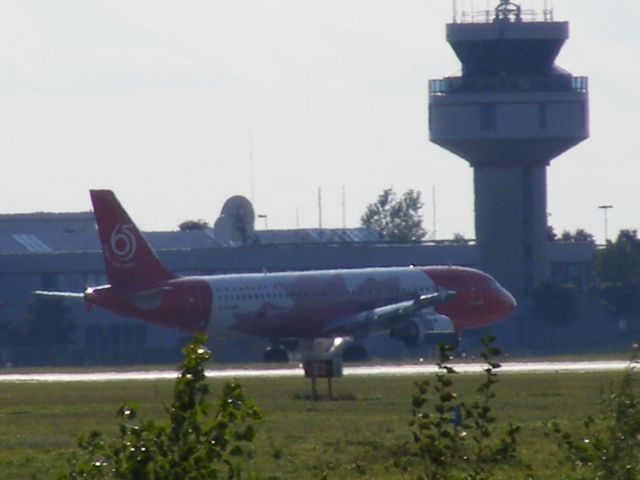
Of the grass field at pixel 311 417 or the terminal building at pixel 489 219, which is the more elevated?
the terminal building at pixel 489 219

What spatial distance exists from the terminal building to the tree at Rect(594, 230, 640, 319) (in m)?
1.55

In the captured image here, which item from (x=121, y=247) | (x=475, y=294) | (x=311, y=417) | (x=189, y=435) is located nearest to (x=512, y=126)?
(x=475, y=294)

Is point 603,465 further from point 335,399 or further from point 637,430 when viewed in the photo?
point 335,399

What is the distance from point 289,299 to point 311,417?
1538 inches

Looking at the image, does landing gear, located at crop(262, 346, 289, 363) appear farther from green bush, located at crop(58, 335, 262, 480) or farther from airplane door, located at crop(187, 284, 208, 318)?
green bush, located at crop(58, 335, 262, 480)

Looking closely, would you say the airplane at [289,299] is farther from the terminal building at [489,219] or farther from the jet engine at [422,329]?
the terminal building at [489,219]

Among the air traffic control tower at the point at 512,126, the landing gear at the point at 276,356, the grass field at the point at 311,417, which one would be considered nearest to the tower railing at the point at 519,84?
the air traffic control tower at the point at 512,126

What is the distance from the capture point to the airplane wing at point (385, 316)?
77188 mm

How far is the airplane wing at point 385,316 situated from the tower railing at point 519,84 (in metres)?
45.7

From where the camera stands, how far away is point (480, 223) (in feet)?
413

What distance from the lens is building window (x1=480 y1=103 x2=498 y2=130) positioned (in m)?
122

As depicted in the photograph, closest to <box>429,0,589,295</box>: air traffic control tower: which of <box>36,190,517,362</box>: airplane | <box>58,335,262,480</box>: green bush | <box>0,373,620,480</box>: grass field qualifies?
<box>36,190,517,362</box>: airplane

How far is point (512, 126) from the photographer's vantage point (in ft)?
398

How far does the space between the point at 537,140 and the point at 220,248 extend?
22463 mm
